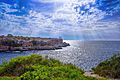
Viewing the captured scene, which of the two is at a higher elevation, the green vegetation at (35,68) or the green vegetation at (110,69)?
the green vegetation at (35,68)

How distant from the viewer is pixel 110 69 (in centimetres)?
2194

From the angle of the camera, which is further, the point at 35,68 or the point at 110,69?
the point at 110,69

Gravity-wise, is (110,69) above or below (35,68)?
below

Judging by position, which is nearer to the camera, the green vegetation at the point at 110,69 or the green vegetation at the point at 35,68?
the green vegetation at the point at 35,68

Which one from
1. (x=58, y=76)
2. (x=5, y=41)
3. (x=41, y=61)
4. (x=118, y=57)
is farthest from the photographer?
(x=5, y=41)

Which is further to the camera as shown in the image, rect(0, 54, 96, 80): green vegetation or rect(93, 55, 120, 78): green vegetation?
rect(93, 55, 120, 78): green vegetation

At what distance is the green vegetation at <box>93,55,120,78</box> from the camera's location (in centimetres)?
2073

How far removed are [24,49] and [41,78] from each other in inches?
5112

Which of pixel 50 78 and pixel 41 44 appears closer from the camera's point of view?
pixel 50 78

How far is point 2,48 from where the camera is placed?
448 ft

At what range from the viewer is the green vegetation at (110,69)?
20.7 metres

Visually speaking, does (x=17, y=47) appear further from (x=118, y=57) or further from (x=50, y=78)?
(x=50, y=78)

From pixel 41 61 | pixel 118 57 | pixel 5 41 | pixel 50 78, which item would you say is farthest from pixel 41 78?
pixel 5 41

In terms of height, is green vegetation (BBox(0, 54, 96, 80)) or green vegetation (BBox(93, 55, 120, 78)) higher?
green vegetation (BBox(0, 54, 96, 80))
